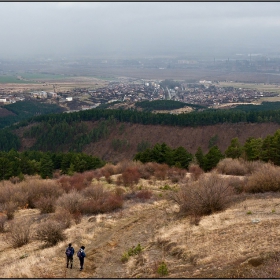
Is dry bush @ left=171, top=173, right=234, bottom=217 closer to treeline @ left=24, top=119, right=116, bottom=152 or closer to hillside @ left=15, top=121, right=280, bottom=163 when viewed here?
hillside @ left=15, top=121, right=280, bottom=163

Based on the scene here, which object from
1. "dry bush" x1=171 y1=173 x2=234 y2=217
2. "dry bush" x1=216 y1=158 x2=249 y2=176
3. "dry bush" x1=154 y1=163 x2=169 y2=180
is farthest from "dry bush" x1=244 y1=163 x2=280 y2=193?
"dry bush" x1=154 y1=163 x2=169 y2=180

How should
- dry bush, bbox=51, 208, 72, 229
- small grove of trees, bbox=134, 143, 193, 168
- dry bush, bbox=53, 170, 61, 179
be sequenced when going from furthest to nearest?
dry bush, bbox=53, 170, 61, 179 < small grove of trees, bbox=134, 143, 193, 168 < dry bush, bbox=51, 208, 72, 229

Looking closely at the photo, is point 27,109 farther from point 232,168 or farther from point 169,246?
point 169,246

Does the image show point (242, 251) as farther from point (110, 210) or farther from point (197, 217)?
point (110, 210)

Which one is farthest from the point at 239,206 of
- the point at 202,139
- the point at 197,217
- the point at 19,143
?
the point at 19,143

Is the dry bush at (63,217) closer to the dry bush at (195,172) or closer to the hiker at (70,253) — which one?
→ the hiker at (70,253)
